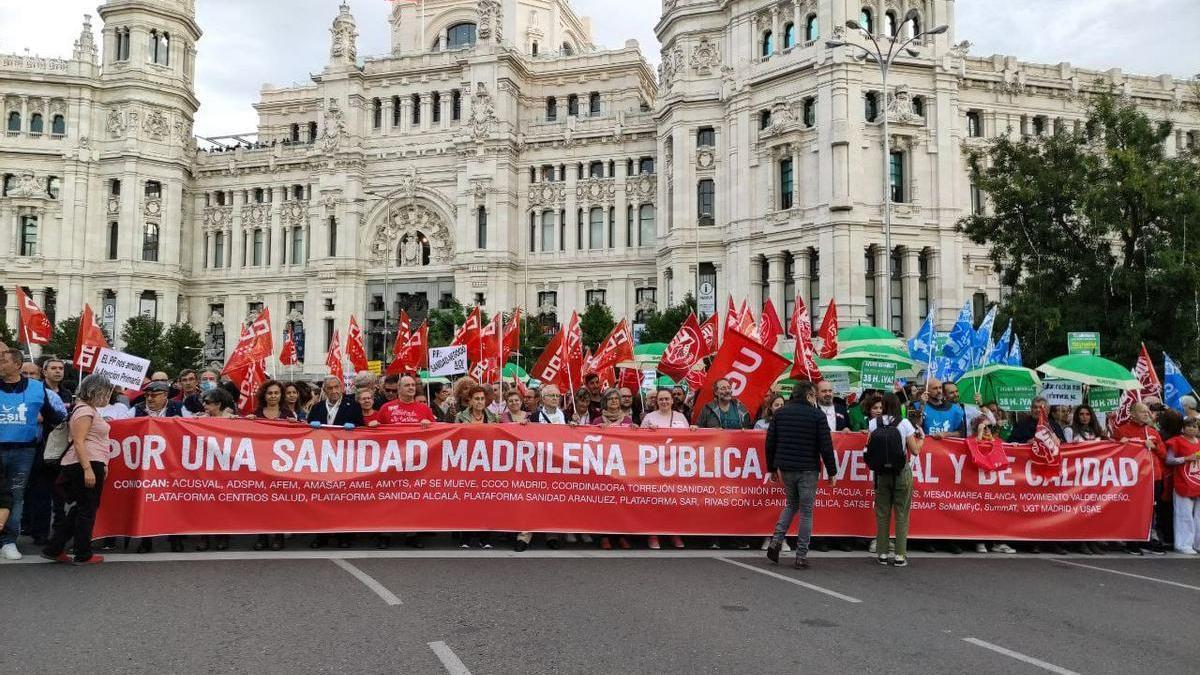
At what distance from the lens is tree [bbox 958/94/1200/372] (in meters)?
22.1

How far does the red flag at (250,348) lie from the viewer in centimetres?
1742

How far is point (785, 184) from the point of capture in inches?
1779

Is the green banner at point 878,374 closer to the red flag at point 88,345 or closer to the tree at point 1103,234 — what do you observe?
the tree at point 1103,234

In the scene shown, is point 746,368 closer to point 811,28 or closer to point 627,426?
point 627,426

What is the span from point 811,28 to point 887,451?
123 ft

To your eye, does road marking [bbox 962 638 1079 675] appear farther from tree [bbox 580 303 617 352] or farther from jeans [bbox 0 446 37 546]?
tree [bbox 580 303 617 352]

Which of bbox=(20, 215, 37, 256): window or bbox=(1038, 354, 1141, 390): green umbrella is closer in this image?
bbox=(1038, 354, 1141, 390): green umbrella

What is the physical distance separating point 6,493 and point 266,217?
55622mm

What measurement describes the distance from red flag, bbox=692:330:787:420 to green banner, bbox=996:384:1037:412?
6.89m

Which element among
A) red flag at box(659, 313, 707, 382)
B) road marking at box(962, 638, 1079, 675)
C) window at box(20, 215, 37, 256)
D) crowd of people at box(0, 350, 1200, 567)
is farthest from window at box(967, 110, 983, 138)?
window at box(20, 215, 37, 256)

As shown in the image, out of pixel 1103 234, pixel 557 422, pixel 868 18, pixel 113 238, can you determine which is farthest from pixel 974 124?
pixel 113 238

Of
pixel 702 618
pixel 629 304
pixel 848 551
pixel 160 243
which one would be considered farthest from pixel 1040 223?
pixel 160 243

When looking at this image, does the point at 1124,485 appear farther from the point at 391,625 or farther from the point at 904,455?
the point at 391,625

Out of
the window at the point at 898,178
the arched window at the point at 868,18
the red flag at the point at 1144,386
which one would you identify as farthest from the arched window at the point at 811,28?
the red flag at the point at 1144,386
